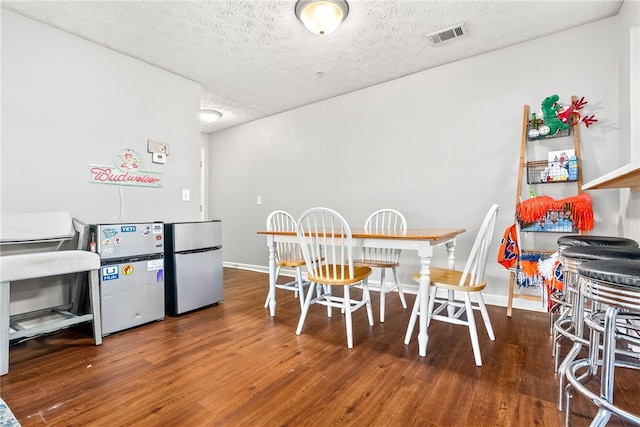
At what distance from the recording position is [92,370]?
5.50 ft

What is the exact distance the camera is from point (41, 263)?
1.78 metres

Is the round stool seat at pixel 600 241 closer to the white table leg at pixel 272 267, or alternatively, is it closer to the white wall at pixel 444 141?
the white wall at pixel 444 141

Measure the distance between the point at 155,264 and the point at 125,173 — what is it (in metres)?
0.97

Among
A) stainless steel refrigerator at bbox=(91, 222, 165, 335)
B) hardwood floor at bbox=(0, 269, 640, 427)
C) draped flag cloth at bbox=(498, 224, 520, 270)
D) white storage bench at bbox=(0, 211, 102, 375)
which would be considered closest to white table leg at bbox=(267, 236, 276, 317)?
hardwood floor at bbox=(0, 269, 640, 427)

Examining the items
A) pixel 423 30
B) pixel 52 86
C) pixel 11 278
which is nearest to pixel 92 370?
pixel 11 278

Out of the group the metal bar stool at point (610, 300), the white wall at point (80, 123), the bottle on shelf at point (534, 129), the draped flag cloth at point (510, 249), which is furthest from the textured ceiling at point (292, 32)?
the metal bar stool at point (610, 300)

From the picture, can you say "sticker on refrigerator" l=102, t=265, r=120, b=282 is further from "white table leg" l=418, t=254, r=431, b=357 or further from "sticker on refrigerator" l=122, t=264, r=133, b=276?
"white table leg" l=418, t=254, r=431, b=357

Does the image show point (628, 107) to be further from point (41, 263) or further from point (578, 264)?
point (41, 263)

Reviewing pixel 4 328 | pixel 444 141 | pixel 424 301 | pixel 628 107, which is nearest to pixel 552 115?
pixel 628 107

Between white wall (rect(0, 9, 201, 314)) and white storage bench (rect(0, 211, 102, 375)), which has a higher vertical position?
white wall (rect(0, 9, 201, 314))

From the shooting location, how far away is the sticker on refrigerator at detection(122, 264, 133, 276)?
2.23 meters

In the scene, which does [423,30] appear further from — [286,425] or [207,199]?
[207,199]

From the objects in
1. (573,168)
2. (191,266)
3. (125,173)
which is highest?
(125,173)

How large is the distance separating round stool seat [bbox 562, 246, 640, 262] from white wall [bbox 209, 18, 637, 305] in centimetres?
142
